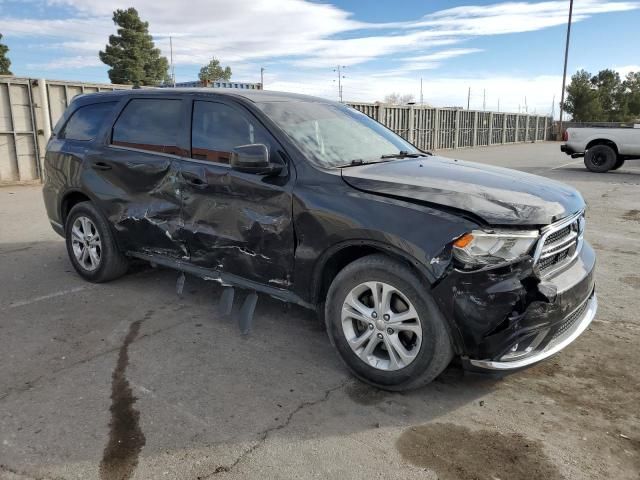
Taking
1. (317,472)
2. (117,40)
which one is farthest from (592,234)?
(117,40)

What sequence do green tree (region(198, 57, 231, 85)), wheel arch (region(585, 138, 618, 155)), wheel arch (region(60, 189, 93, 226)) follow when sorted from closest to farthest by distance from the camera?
wheel arch (region(60, 189, 93, 226)) < wheel arch (region(585, 138, 618, 155)) < green tree (region(198, 57, 231, 85))

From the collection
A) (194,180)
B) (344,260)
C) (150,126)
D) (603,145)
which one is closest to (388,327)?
(344,260)

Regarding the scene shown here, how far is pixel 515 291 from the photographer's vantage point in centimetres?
279

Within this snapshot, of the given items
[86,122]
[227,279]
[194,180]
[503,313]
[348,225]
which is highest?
[86,122]

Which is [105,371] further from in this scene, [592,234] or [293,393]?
[592,234]

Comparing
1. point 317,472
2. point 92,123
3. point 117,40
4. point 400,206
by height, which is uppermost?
point 117,40

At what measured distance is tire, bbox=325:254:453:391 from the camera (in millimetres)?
2945

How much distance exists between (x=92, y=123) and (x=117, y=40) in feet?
177

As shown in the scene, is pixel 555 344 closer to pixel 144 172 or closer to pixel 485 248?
pixel 485 248

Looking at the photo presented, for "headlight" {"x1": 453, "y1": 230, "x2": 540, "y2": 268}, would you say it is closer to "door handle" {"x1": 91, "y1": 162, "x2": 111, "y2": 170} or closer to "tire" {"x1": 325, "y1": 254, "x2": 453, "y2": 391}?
"tire" {"x1": 325, "y1": 254, "x2": 453, "y2": 391}

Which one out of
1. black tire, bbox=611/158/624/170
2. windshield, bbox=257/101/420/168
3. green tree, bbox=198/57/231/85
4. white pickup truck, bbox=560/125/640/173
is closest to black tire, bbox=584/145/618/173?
white pickup truck, bbox=560/125/640/173

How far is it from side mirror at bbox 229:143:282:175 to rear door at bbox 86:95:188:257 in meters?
0.87

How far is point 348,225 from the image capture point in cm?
319

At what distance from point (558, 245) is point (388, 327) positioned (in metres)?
1.11
